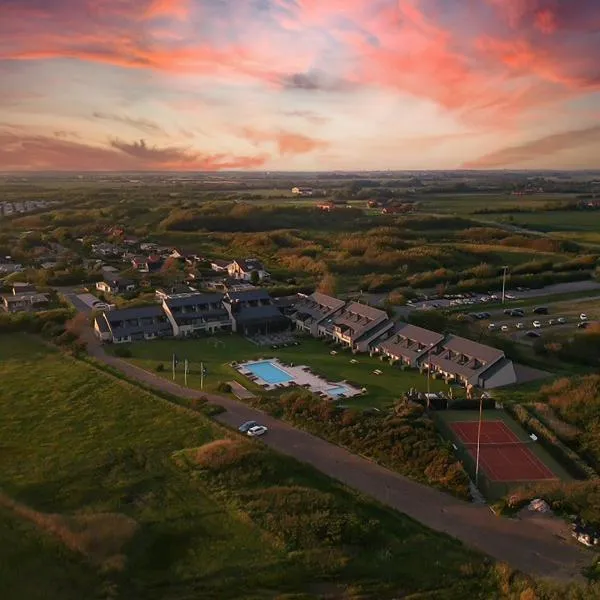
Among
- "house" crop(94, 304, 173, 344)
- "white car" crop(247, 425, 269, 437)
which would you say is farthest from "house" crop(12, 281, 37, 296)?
"white car" crop(247, 425, 269, 437)

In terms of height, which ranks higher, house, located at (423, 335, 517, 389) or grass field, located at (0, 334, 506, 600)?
house, located at (423, 335, 517, 389)

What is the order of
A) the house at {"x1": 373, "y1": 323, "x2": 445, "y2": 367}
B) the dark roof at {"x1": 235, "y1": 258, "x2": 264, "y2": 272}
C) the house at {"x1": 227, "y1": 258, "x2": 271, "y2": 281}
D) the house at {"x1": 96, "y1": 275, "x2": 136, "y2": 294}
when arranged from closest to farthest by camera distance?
the house at {"x1": 373, "y1": 323, "x2": 445, "y2": 367}, the house at {"x1": 96, "y1": 275, "x2": 136, "y2": 294}, the house at {"x1": 227, "y1": 258, "x2": 271, "y2": 281}, the dark roof at {"x1": 235, "y1": 258, "x2": 264, "y2": 272}

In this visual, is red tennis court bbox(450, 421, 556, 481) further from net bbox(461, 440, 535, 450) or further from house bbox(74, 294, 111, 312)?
house bbox(74, 294, 111, 312)

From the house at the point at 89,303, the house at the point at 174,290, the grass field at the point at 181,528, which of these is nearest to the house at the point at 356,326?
the grass field at the point at 181,528

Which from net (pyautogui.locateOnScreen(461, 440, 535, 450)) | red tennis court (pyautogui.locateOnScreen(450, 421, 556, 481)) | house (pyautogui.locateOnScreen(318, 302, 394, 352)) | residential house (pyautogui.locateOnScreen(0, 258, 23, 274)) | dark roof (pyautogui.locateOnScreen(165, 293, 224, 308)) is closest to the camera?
red tennis court (pyautogui.locateOnScreen(450, 421, 556, 481))

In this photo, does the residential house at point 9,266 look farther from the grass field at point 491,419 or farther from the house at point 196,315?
the grass field at point 491,419

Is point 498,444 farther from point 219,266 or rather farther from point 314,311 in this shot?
point 219,266

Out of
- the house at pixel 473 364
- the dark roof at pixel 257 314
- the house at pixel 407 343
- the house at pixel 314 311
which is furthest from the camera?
the dark roof at pixel 257 314
